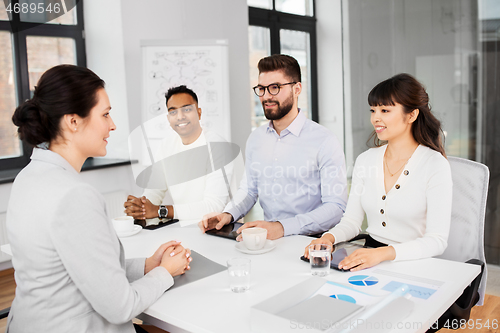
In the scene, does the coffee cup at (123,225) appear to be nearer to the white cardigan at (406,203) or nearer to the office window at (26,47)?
the white cardigan at (406,203)

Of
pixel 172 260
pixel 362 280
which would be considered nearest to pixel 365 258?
pixel 362 280

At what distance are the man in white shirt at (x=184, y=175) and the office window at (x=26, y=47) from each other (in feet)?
4.02

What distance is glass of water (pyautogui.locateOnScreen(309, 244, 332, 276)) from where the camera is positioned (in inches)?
52.9

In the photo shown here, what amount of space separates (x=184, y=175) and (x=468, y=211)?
5.89ft

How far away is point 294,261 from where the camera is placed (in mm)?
1485

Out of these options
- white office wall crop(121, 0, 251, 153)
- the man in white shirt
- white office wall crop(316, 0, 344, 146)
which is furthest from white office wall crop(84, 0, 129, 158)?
white office wall crop(316, 0, 344, 146)

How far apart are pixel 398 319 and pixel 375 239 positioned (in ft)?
2.86

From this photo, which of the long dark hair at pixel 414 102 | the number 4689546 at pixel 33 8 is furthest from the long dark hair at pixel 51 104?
the number 4689546 at pixel 33 8

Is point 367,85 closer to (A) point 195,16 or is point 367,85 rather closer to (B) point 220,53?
(B) point 220,53

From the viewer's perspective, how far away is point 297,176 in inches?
90.0

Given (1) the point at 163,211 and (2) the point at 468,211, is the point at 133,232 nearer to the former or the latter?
(1) the point at 163,211

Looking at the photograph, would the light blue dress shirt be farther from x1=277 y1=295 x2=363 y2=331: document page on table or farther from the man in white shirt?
x1=277 y1=295 x2=363 y2=331: document page on table

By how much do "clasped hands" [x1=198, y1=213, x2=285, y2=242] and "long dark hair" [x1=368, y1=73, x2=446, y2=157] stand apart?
67cm

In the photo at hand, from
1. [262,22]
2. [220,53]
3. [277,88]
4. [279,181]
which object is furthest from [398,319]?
[262,22]
